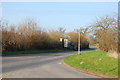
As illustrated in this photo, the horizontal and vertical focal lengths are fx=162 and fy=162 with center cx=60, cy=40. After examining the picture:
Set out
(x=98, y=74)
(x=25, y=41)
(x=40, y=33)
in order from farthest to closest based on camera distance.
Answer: (x=40, y=33) < (x=25, y=41) < (x=98, y=74)

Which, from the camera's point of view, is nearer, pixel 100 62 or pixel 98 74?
pixel 98 74

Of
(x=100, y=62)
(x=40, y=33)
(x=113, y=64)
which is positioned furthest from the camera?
(x=40, y=33)

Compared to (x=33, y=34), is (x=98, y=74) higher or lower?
lower

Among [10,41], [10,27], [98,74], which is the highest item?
[10,27]

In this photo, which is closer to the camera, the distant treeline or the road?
the road

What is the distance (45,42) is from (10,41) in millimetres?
13346

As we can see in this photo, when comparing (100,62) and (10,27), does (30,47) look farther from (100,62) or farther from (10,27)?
(100,62)

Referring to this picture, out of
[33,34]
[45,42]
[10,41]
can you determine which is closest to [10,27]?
[10,41]

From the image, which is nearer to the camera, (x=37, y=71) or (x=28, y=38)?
(x=37, y=71)

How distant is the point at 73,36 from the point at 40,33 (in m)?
21.1

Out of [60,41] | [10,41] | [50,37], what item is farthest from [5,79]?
[60,41]

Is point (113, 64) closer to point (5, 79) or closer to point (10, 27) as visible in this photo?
point (5, 79)

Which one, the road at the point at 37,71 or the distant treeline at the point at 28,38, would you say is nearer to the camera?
the road at the point at 37,71

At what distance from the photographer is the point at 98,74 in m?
11.1
